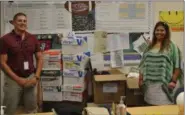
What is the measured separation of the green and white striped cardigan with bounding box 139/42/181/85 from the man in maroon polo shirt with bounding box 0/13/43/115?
46.7 inches

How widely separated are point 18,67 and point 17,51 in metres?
0.17

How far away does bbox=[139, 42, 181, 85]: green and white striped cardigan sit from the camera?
277 centimetres

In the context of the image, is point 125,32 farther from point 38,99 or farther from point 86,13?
point 38,99

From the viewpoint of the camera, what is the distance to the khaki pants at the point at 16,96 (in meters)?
3.08

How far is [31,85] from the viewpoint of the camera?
3.16 metres

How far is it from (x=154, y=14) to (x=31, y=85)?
170cm

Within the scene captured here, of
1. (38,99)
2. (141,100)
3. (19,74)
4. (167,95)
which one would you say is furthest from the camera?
(38,99)

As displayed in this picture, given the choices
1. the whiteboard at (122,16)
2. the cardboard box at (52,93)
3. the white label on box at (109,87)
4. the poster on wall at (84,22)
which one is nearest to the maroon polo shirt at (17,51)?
the cardboard box at (52,93)

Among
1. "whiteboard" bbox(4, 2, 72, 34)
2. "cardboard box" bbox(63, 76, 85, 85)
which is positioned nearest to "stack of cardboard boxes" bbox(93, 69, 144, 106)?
"cardboard box" bbox(63, 76, 85, 85)

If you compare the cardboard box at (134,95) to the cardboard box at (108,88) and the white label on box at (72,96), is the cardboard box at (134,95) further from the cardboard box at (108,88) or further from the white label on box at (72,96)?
the white label on box at (72,96)

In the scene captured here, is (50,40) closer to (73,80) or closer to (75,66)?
(75,66)

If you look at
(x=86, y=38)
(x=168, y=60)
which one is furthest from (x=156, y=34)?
(x=86, y=38)

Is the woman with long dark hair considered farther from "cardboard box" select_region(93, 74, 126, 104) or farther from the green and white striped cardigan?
"cardboard box" select_region(93, 74, 126, 104)

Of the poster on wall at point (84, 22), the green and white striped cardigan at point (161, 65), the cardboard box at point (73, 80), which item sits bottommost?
the cardboard box at point (73, 80)
